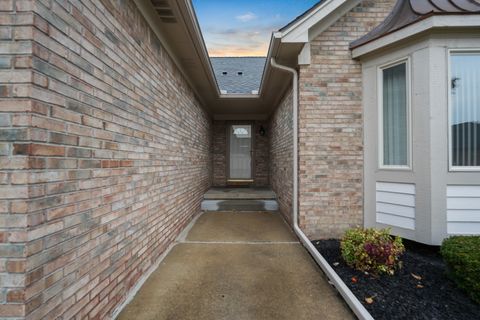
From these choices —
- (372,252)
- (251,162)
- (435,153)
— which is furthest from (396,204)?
(251,162)

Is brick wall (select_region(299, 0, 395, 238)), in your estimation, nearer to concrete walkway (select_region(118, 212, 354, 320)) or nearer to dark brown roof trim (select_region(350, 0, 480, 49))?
dark brown roof trim (select_region(350, 0, 480, 49))

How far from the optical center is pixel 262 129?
8.49m

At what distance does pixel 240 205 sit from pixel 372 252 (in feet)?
12.2

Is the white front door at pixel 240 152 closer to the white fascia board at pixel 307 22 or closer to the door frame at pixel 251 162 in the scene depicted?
the door frame at pixel 251 162

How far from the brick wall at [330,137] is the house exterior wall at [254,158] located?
4588 mm

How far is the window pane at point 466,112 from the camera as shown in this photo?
3.15 metres

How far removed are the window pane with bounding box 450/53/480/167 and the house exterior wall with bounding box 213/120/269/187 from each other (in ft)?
18.7

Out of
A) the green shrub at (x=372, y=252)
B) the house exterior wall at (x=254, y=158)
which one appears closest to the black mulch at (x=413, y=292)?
the green shrub at (x=372, y=252)

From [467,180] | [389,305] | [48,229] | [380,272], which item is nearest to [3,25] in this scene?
[48,229]

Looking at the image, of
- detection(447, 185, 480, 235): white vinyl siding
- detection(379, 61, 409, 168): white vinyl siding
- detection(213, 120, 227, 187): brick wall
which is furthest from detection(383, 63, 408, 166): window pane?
detection(213, 120, 227, 187): brick wall

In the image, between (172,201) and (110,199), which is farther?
(172,201)

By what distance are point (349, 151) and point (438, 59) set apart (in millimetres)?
1676

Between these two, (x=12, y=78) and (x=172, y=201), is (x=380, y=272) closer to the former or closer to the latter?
(x=172, y=201)

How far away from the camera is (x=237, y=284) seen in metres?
2.59
